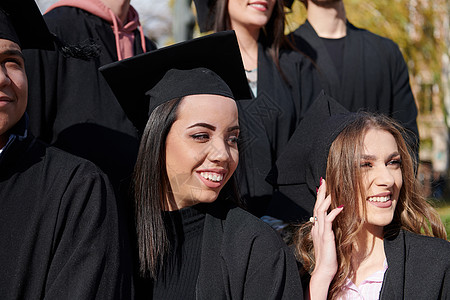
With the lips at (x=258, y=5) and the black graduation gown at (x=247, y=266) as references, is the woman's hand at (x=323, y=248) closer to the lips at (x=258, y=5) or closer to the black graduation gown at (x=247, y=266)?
the black graduation gown at (x=247, y=266)

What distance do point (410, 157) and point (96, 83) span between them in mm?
1805

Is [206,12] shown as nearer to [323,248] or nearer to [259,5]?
[259,5]

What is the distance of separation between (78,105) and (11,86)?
86cm

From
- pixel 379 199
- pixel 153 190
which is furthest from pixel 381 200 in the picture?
pixel 153 190

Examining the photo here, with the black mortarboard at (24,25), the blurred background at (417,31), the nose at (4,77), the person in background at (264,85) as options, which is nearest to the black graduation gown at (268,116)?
the person in background at (264,85)

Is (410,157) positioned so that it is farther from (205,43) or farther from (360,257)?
(205,43)

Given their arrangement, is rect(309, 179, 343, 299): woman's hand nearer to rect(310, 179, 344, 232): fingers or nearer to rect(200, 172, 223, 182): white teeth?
rect(310, 179, 344, 232): fingers

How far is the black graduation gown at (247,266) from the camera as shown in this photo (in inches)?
102

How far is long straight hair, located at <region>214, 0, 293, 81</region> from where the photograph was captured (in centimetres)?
401

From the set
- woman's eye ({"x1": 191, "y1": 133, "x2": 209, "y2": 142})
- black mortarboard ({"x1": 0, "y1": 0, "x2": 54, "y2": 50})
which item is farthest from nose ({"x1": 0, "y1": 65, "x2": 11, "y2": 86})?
woman's eye ({"x1": 191, "y1": 133, "x2": 209, "y2": 142})

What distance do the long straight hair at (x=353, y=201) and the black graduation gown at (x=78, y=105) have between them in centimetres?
114

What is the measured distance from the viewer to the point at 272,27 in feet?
13.5

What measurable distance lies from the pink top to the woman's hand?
0.15m

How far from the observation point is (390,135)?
3006mm
